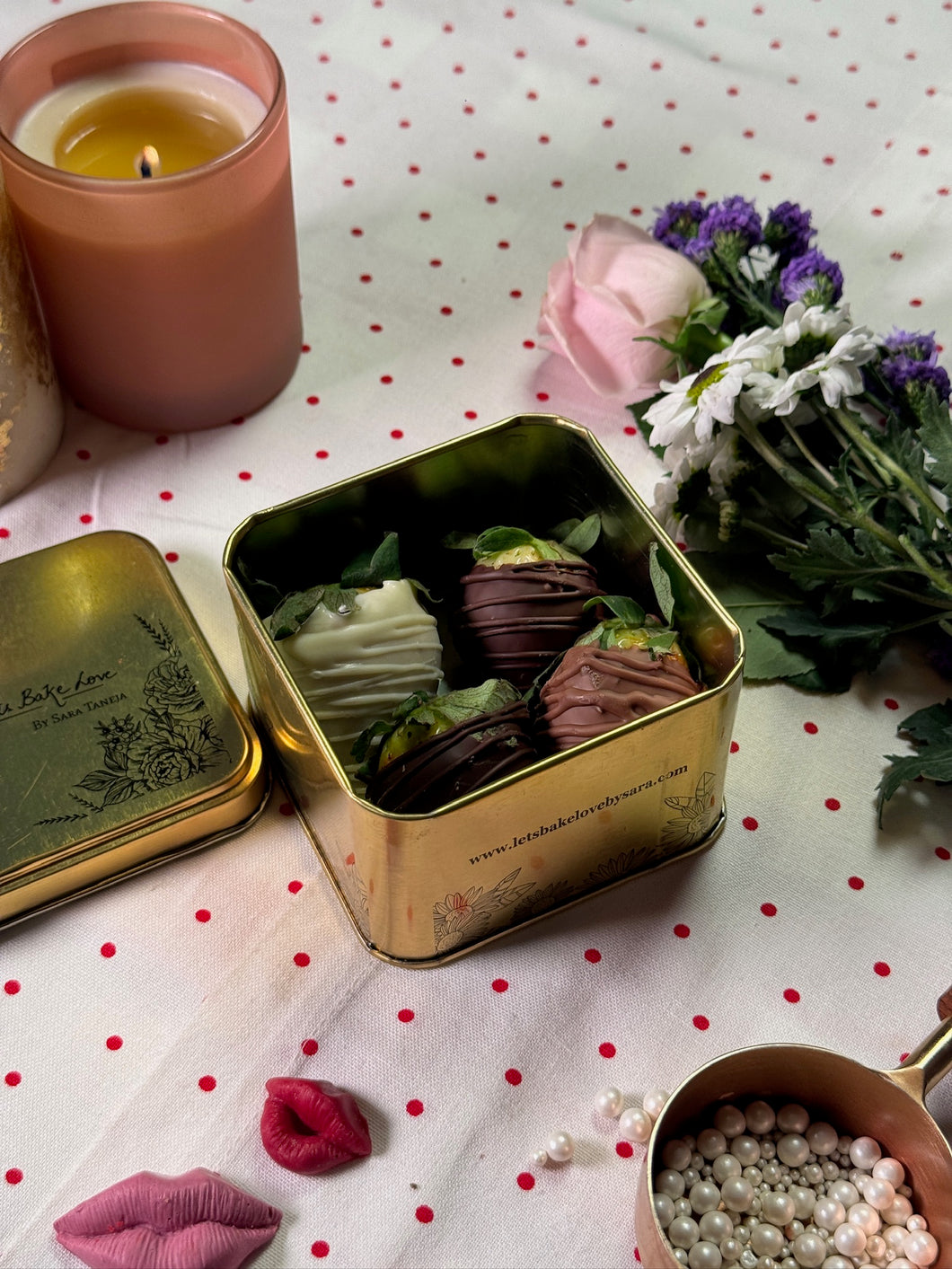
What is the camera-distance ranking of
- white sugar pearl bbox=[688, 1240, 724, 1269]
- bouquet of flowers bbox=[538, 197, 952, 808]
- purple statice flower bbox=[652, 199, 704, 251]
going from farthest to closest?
purple statice flower bbox=[652, 199, 704, 251] < bouquet of flowers bbox=[538, 197, 952, 808] < white sugar pearl bbox=[688, 1240, 724, 1269]

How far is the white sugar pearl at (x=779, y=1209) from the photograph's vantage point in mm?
430

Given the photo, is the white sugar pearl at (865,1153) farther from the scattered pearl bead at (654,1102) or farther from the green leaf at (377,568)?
the green leaf at (377,568)

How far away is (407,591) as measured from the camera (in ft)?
1.64

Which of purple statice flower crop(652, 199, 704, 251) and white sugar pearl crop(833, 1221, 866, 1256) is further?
purple statice flower crop(652, 199, 704, 251)

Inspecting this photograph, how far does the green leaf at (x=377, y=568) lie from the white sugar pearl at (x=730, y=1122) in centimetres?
22

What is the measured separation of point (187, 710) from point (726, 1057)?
0.82 feet

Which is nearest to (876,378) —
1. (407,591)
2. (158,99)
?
(407,591)

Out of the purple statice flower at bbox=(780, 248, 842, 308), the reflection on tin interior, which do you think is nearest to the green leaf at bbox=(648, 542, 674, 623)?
the reflection on tin interior

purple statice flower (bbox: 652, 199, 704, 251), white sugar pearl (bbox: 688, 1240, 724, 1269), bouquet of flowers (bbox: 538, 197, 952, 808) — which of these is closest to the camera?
white sugar pearl (bbox: 688, 1240, 724, 1269)

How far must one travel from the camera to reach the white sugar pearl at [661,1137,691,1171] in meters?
0.43

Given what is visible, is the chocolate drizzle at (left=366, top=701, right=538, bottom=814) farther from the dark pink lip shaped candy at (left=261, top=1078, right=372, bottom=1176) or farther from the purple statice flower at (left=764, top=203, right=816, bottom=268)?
the purple statice flower at (left=764, top=203, right=816, bottom=268)

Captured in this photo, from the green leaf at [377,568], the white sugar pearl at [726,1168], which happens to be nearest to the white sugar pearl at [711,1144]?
the white sugar pearl at [726,1168]

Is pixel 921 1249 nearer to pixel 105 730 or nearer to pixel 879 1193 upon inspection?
pixel 879 1193

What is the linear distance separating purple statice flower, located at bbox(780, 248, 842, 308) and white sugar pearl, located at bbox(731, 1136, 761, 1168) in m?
0.34
